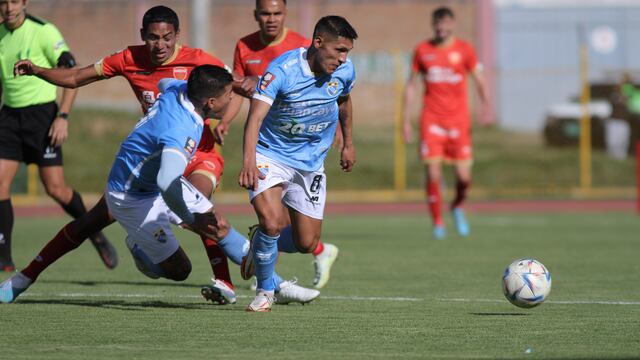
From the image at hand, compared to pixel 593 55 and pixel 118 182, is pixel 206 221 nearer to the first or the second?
pixel 118 182

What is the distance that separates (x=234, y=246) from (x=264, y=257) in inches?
9.9

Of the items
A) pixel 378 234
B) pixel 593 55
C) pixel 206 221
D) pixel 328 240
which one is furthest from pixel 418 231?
pixel 593 55

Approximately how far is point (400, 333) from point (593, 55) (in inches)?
1412

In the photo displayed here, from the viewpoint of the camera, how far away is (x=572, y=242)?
14086mm

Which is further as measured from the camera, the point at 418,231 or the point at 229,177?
the point at 229,177

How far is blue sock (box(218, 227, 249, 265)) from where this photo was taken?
778 cm

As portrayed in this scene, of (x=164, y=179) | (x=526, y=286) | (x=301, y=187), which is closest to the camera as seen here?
(x=164, y=179)

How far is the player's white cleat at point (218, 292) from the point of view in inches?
307

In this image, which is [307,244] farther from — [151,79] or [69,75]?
[69,75]

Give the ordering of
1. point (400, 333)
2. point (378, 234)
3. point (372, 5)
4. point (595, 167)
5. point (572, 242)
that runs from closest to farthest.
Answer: point (400, 333) < point (572, 242) < point (378, 234) < point (595, 167) < point (372, 5)

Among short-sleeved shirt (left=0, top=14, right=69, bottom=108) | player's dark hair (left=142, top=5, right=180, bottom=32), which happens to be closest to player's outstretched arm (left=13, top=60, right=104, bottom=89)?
player's dark hair (left=142, top=5, right=180, bottom=32)

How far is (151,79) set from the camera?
322 inches

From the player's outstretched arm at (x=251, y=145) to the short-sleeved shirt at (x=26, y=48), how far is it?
10.6 feet

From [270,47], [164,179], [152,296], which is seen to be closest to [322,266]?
[152,296]
